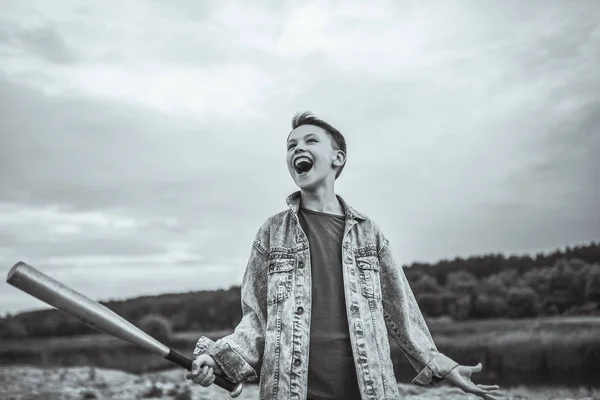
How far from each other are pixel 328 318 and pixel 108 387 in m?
20.0

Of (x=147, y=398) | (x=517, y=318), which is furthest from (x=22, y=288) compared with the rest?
(x=147, y=398)

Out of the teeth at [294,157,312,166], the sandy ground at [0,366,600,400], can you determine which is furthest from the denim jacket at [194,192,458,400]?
the sandy ground at [0,366,600,400]

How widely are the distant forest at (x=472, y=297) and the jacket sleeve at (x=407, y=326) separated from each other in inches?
477

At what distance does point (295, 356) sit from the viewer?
307 centimetres

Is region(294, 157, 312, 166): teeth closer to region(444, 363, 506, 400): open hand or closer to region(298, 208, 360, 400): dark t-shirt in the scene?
region(298, 208, 360, 400): dark t-shirt

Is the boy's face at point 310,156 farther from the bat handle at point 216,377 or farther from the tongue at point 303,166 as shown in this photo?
the bat handle at point 216,377

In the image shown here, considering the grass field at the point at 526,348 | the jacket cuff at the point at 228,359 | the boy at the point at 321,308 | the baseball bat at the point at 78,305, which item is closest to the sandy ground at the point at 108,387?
the grass field at the point at 526,348

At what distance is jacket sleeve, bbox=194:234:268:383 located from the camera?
311 cm

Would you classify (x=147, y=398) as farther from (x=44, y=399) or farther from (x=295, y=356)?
(x=295, y=356)

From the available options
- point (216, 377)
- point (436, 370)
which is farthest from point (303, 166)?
point (436, 370)

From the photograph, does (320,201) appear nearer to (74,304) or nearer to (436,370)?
(436,370)

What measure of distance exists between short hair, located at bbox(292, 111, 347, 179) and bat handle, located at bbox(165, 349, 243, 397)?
66.9 inches

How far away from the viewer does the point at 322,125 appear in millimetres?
3832

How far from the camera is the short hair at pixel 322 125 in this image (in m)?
3.82
